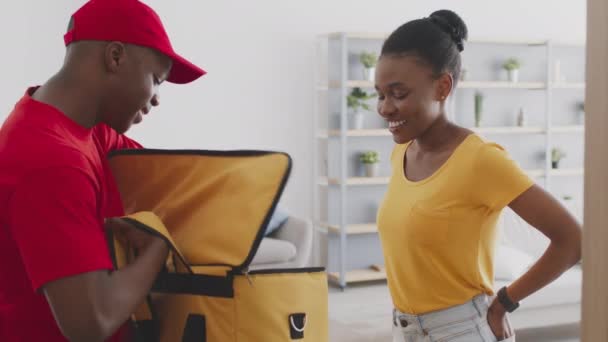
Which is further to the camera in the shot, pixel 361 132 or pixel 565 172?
pixel 565 172

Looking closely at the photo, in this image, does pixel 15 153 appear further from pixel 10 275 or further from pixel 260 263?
pixel 260 263

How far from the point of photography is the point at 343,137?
5.64 m

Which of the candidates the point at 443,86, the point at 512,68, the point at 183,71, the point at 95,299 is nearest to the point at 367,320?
the point at 512,68

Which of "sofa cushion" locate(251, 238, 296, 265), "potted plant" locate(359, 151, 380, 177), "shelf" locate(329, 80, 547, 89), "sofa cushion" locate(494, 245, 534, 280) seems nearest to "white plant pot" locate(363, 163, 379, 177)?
"potted plant" locate(359, 151, 380, 177)

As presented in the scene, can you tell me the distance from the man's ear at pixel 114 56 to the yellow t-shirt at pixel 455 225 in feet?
2.17

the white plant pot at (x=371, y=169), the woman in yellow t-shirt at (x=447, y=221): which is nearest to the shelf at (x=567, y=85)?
the white plant pot at (x=371, y=169)

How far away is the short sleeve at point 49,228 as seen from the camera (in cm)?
100

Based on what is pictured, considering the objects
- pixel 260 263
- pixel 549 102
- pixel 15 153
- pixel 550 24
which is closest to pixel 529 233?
pixel 260 263

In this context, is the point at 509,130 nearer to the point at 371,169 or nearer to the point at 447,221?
the point at 371,169

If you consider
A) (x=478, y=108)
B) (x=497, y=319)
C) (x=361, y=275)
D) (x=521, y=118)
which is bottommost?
(x=361, y=275)

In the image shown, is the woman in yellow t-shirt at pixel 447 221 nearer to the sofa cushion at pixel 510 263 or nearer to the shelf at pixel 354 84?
the sofa cushion at pixel 510 263

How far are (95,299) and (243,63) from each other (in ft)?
16.1

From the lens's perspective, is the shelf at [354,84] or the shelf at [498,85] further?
the shelf at [498,85]

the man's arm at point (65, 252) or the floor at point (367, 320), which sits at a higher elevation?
the man's arm at point (65, 252)
